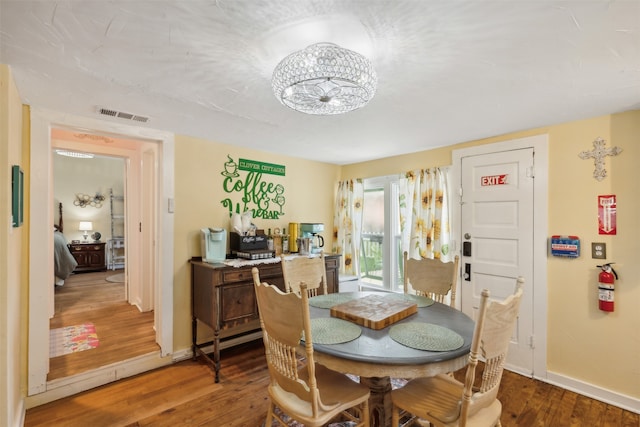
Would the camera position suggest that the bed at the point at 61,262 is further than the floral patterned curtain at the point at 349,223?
Yes

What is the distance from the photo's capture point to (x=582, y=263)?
7.93 ft

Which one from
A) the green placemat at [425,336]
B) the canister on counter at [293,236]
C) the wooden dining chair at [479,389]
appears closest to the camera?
the wooden dining chair at [479,389]

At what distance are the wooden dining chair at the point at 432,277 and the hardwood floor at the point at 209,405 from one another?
0.91 meters

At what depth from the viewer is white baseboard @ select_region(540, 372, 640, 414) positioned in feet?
7.16

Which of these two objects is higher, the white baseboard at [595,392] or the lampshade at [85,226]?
the lampshade at [85,226]

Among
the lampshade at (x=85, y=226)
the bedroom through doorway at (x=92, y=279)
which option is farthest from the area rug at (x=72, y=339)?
the lampshade at (x=85, y=226)

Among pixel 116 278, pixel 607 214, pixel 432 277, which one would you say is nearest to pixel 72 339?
pixel 116 278

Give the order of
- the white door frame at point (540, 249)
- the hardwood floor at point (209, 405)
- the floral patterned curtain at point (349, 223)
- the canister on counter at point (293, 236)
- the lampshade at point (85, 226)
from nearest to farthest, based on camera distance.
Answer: the hardwood floor at point (209, 405) → the white door frame at point (540, 249) → the canister on counter at point (293, 236) → the floral patterned curtain at point (349, 223) → the lampshade at point (85, 226)

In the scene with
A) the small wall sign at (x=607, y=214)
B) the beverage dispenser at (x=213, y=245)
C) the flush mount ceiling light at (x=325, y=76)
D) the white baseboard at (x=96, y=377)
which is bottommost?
the white baseboard at (x=96, y=377)

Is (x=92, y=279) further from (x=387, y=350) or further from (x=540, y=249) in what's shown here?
(x=540, y=249)

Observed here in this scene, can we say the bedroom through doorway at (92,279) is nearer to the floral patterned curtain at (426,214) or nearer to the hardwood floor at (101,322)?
the hardwood floor at (101,322)

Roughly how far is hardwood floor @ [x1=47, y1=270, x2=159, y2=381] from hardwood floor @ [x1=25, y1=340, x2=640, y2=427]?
1.11ft

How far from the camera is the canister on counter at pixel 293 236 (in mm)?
3659

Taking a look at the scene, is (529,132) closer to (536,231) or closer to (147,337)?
(536,231)
